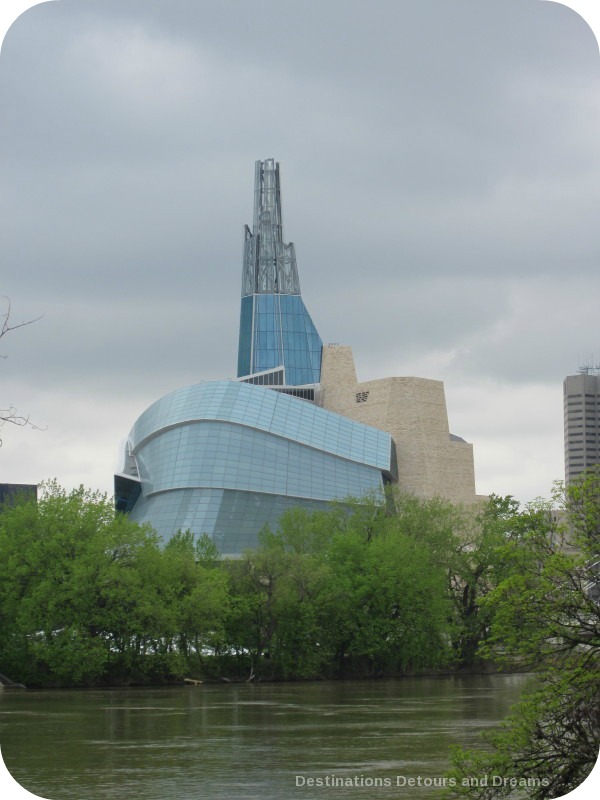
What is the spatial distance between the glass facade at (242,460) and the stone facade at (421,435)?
121 inches

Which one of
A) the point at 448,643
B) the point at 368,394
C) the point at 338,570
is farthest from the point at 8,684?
the point at 368,394

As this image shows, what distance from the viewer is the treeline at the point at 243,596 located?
48.2 meters

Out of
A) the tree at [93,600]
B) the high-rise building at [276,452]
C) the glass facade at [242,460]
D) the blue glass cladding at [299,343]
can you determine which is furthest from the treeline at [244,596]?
the blue glass cladding at [299,343]

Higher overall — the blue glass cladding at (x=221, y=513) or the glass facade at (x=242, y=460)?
the glass facade at (x=242, y=460)

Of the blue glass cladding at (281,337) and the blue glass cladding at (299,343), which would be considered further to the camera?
the blue glass cladding at (281,337)

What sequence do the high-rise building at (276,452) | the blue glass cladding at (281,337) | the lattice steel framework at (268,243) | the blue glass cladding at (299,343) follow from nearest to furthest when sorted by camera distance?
the high-rise building at (276,452) < the blue glass cladding at (299,343) < the blue glass cladding at (281,337) < the lattice steel framework at (268,243)

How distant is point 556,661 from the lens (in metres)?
14.3

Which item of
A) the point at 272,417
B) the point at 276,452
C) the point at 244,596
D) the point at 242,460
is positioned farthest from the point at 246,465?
the point at 244,596

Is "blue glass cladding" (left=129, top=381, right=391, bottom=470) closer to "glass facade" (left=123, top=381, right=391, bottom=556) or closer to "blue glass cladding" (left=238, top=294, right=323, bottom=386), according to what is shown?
"glass facade" (left=123, top=381, right=391, bottom=556)

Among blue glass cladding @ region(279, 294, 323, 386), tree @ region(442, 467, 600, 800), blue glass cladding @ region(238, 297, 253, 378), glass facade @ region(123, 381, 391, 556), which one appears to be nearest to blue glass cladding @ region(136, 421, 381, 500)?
glass facade @ region(123, 381, 391, 556)

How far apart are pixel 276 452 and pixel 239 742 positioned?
191 feet

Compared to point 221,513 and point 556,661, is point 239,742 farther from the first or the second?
point 221,513

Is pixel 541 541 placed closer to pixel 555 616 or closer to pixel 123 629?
pixel 555 616

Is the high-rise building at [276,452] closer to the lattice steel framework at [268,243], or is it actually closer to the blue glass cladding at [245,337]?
the blue glass cladding at [245,337]
